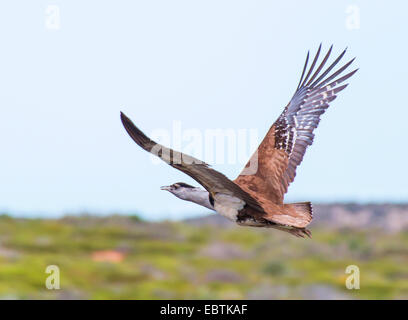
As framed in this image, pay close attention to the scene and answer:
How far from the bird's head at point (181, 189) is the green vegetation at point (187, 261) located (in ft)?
102

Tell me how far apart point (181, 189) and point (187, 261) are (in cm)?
5775

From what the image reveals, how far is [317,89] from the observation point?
37.3 ft

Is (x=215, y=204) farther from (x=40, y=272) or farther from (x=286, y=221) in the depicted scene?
(x=40, y=272)

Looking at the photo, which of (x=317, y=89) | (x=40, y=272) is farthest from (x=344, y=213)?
(x=317, y=89)

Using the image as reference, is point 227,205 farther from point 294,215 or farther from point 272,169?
point 272,169

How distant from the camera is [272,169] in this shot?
9805 millimetres

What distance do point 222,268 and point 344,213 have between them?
32.7 m

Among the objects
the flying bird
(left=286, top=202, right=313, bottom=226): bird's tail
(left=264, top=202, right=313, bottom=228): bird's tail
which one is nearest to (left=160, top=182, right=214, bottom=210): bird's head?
the flying bird

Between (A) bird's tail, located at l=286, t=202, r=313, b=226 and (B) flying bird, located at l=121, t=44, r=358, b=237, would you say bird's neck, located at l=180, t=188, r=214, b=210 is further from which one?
(A) bird's tail, located at l=286, t=202, r=313, b=226

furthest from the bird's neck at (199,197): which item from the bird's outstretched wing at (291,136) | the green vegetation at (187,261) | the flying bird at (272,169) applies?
the green vegetation at (187,261)

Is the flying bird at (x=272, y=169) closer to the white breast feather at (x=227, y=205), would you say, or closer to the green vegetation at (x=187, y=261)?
the white breast feather at (x=227, y=205)

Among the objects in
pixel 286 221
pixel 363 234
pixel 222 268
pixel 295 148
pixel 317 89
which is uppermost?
pixel 363 234

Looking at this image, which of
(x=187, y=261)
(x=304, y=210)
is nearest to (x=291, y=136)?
(x=304, y=210)
